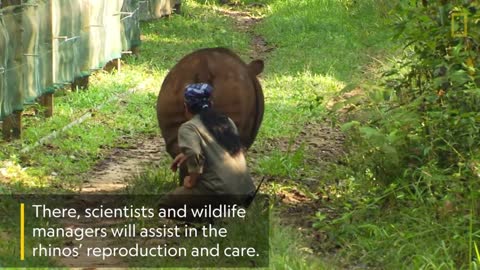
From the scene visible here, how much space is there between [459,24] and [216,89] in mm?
2072

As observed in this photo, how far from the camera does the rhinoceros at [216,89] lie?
10.2 meters

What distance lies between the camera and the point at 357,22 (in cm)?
2503

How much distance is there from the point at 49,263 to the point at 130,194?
2.22 meters

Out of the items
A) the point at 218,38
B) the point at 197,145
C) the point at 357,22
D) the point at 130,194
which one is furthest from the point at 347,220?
the point at 357,22

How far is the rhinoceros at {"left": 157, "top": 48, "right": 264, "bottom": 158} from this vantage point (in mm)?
10234

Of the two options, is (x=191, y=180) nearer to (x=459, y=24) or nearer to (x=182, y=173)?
(x=182, y=173)

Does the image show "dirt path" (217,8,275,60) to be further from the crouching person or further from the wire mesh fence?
the crouching person

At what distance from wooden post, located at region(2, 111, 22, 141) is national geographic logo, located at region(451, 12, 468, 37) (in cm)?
536

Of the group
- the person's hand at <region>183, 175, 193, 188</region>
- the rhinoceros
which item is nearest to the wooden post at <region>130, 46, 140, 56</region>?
the rhinoceros

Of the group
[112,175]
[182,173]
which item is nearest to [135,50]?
[112,175]

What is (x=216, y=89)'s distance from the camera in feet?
33.5

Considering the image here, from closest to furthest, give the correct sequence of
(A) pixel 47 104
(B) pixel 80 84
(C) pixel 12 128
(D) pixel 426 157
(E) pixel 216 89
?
1. (D) pixel 426 157
2. (E) pixel 216 89
3. (C) pixel 12 128
4. (A) pixel 47 104
5. (B) pixel 80 84

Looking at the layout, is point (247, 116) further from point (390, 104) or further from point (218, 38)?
point (218, 38)

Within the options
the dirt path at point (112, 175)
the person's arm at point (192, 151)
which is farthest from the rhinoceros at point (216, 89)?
the person's arm at point (192, 151)
